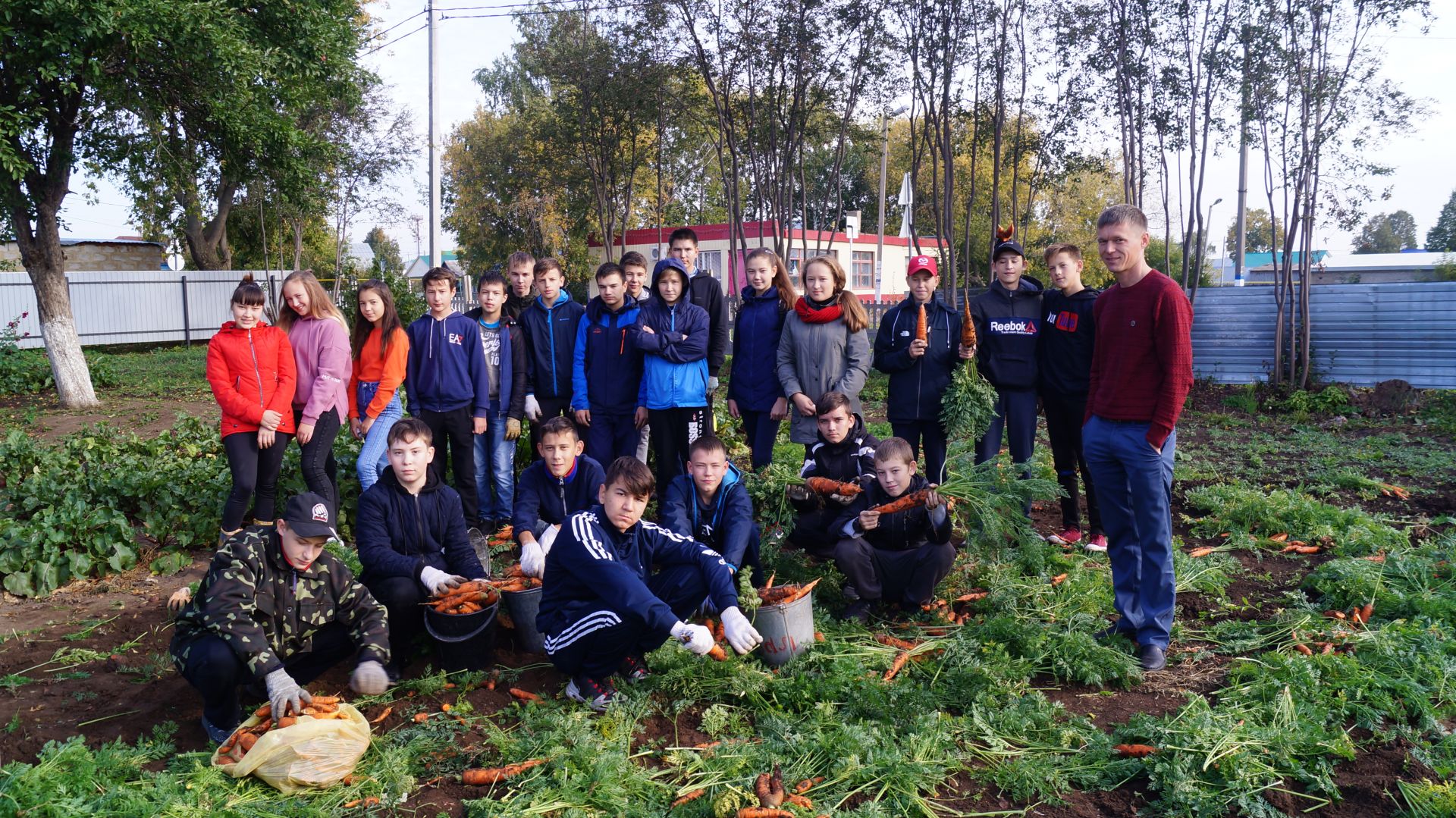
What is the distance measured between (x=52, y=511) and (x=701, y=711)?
4757 millimetres

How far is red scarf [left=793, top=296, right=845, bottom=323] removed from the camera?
611cm

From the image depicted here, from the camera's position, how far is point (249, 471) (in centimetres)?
589

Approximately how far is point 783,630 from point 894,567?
36.3 inches

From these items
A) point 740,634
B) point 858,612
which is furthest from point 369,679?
point 858,612

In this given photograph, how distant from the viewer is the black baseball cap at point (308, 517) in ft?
12.8

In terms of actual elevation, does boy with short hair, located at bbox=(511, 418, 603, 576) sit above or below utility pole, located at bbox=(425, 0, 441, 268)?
below

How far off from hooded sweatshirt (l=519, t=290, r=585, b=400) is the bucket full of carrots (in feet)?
8.52

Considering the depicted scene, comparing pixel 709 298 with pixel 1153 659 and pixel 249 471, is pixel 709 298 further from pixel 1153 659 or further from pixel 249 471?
pixel 1153 659

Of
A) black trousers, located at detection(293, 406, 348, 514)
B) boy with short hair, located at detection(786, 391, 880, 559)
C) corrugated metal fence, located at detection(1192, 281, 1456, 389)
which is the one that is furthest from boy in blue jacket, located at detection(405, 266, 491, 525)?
corrugated metal fence, located at detection(1192, 281, 1456, 389)

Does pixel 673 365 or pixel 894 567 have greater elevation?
pixel 673 365

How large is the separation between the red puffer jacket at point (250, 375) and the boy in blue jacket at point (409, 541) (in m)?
1.50

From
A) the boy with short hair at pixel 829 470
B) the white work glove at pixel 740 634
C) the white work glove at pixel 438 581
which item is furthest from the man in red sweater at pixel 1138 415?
the white work glove at pixel 438 581

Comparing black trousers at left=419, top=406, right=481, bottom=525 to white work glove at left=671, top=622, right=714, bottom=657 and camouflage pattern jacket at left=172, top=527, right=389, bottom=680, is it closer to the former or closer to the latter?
camouflage pattern jacket at left=172, top=527, right=389, bottom=680

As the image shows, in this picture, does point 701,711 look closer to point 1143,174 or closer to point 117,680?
point 117,680
